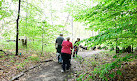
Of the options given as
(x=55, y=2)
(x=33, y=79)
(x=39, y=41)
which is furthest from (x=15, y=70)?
(x=55, y=2)

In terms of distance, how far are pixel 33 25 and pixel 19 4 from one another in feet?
7.21

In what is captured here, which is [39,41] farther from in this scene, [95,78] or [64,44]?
[95,78]

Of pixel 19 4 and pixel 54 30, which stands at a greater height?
pixel 19 4

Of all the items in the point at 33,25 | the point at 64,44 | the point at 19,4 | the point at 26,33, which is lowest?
the point at 64,44

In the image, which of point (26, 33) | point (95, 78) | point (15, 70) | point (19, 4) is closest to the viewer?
point (95, 78)

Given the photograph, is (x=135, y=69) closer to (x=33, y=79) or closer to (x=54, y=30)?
(x=33, y=79)

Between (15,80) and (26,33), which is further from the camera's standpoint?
(26,33)

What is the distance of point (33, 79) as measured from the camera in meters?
5.04

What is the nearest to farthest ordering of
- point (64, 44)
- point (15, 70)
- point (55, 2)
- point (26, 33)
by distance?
1. point (64, 44)
2. point (15, 70)
3. point (26, 33)
4. point (55, 2)

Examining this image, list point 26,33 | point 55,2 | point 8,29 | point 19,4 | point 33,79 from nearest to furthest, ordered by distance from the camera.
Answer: point 33,79 < point 8,29 < point 19,4 < point 26,33 < point 55,2

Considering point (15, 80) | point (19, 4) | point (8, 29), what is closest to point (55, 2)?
point (19, 4)

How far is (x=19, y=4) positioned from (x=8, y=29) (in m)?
2.44

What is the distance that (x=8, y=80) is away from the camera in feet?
16.1

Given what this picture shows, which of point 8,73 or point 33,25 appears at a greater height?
point 33,25
